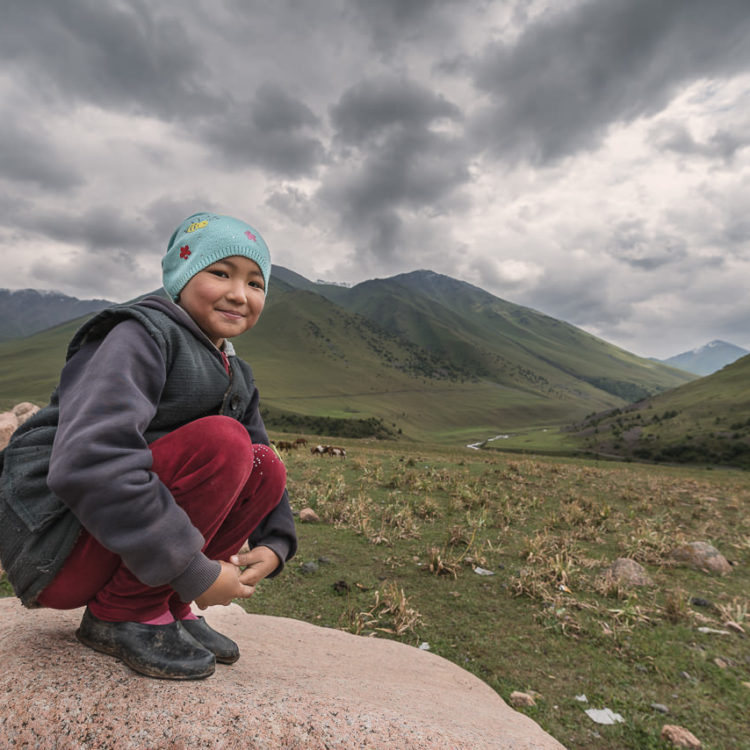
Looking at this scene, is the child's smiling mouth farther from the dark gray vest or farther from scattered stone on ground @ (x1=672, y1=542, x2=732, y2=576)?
scattered stone on ground @ (x1=672, y1=542, x2=732, y2=576)

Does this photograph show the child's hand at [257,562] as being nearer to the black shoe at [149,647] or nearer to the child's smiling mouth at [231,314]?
the black shoe at [149,647]

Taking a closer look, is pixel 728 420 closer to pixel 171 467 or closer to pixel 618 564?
pixel 618 564

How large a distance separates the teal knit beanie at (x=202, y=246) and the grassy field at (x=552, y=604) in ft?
12.1

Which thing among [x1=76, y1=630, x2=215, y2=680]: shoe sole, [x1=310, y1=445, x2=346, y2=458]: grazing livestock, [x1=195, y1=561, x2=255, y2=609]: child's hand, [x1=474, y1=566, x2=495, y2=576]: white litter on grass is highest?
[x1=195, y1=561, x2=255, y2=609]: child's hand

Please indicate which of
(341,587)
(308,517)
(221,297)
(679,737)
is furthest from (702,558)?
(221,297)

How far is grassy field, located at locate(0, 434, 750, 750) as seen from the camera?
3.18 metres

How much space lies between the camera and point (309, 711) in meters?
1.87

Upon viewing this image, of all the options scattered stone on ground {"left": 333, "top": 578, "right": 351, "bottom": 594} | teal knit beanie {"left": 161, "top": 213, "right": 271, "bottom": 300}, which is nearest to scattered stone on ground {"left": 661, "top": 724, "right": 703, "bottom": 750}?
scattered stone on ground {"left": 333, "top": 578, "right": 351, "bottom": 594}

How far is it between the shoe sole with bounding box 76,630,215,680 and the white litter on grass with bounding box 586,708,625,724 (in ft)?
9.40

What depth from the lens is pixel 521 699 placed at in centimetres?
317

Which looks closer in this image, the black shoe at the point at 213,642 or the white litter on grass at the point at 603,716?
the black shoe at the point at 213,642

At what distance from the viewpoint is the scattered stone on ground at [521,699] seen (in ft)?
10.3

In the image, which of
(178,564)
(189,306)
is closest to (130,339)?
(189,306)

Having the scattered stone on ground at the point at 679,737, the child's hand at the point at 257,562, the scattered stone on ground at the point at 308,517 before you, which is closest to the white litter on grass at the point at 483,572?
the scattered stone on ground at the point at 679,737
